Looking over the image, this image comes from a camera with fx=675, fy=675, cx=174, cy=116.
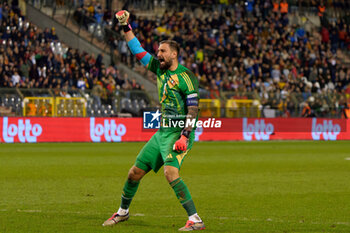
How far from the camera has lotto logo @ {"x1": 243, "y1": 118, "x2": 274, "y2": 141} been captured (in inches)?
1281

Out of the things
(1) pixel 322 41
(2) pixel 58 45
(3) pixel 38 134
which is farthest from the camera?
(1) pixel 322 41

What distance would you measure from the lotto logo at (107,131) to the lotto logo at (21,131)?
2325mm

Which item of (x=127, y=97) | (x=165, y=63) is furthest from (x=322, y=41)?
(x=165, y=63)

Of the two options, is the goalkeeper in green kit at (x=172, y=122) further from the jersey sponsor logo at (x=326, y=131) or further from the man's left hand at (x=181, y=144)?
the jersey sponsor logo at (x=326, y=131)

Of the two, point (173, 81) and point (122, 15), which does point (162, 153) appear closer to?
point (173, 81)

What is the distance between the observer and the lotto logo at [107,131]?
29.2 metres

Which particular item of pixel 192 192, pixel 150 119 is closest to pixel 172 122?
pixel 192 192

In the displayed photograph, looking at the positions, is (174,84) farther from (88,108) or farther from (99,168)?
(88,108)

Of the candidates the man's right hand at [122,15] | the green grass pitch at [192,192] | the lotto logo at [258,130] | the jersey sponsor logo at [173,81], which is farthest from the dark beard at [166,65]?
the lotto logo at [258,130]

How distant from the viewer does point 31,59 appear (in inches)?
1215

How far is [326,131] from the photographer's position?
34.0 m

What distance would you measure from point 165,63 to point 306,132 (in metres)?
26.5

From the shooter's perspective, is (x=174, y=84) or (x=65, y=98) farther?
(x=65, y=98)

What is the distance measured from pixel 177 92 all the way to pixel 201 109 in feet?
78.7
